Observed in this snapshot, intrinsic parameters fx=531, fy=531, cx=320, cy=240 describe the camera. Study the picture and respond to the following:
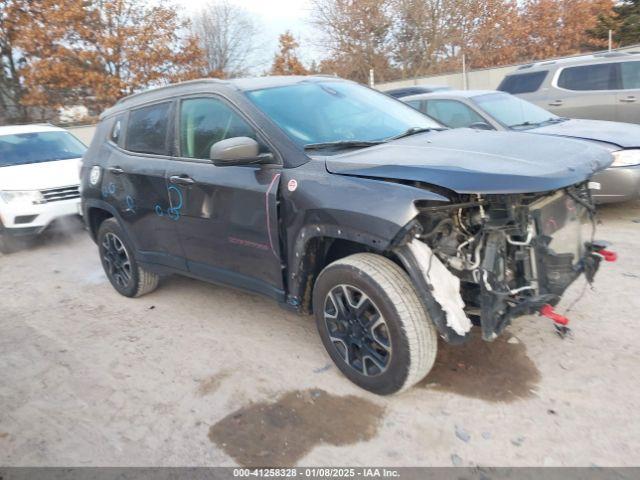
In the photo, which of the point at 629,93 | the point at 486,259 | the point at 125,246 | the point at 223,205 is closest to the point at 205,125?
the point at 223,205

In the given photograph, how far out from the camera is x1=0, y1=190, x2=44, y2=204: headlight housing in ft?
23.2

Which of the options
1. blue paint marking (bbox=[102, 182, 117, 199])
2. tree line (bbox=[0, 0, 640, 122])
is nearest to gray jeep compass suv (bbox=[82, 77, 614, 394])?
blue paint marking (bbox=[102, 182, 117, 199])

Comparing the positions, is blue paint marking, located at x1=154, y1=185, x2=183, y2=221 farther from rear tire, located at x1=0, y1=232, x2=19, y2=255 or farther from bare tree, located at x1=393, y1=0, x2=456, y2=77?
bare tree, located at x1=393, y1=0, x2=456, y2=77

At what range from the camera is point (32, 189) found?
23.4 ft

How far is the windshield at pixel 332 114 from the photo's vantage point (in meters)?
3.51

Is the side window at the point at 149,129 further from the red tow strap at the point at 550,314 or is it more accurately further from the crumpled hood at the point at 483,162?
the red tow strap at the point at 550,314

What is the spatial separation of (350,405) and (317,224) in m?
1.07

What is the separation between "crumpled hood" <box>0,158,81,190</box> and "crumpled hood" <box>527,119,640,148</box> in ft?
19.7

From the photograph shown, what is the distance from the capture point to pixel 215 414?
10.3 feet

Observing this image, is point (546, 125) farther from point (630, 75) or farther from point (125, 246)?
point (125, 246)

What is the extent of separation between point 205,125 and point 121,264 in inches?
76.7

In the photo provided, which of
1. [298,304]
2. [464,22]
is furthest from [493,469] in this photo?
[464,22]

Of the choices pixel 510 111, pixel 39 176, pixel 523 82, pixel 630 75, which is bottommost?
pixel 39 176

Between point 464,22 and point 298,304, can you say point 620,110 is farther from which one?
point 464,22
